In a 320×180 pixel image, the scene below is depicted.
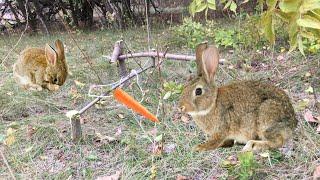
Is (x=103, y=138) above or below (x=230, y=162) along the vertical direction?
below

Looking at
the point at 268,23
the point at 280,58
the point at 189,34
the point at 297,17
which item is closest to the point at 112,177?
the point at 268,23

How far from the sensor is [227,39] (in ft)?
19.5

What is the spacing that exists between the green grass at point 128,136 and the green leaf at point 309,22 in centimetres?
123

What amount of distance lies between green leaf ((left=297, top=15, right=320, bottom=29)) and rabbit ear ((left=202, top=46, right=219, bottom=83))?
33cm

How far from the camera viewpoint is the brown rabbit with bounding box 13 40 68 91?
10.3 ft

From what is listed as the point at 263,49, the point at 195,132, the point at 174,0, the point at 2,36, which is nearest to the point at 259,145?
the point at 195,132

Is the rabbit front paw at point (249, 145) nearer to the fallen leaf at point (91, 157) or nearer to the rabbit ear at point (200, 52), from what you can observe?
the rabbit ear at point (200, 52)

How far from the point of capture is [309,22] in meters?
1.41

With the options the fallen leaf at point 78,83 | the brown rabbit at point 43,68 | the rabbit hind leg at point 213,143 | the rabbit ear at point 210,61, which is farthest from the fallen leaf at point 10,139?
the rabbit ear at point 210,61

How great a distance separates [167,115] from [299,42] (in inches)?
82.0

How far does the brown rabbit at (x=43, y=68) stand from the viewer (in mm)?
3151

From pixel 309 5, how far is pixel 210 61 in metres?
0.41

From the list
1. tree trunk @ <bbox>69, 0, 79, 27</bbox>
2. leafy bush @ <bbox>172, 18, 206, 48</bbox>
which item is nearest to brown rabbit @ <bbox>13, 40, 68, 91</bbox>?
leafy bush @ <bbox>172, 18, 206, 48</bbox>

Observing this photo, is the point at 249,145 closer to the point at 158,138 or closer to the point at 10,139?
the point at 158,138
